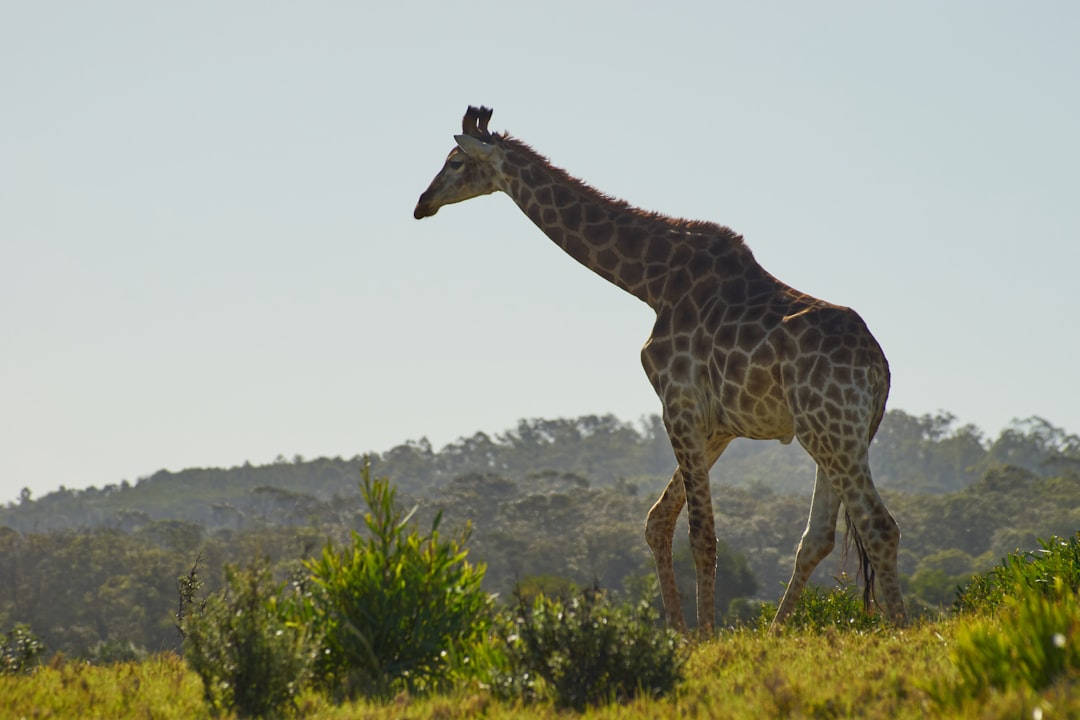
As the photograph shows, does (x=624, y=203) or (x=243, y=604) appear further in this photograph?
(x=624, y=203)

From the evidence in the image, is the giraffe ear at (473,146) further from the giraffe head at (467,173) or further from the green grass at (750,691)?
the green grass at (750,691)

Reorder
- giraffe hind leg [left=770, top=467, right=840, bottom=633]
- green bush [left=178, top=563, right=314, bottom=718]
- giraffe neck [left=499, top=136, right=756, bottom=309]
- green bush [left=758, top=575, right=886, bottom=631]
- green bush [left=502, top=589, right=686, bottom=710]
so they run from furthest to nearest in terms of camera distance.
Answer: giraffe neck [left=499, top=136, right=756, bottom=309]
green bush [left=758, top=575, right=886, bottom=631]
giraffe hind leg [left=770, top=467, right=840, bottom=633]
green bush [left=178, top=563, right=314, bottom=718]
green bush [left=502, top=589, right=686, bottom=710]

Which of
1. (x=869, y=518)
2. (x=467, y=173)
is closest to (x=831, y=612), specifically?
(x=869, y=518)

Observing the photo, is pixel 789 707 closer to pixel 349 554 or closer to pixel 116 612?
pixel 349 554

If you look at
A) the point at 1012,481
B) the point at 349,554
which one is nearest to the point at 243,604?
the point at 349,554

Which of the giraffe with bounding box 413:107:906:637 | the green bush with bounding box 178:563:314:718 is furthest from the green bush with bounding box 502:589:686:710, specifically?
the giraffe with bounding box 413:107:906:637

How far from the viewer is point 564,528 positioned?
110188mm

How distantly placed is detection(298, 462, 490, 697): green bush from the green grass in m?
0.39

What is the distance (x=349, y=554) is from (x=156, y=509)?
17716cm

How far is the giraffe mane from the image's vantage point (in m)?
14.2

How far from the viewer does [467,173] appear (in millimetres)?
15336

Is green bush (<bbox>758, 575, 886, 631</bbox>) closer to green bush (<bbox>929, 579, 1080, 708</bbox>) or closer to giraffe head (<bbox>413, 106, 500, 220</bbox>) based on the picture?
green bush (<bbox>929, 579, 1080, 708</bbox>)

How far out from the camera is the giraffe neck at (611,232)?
14.1 metres

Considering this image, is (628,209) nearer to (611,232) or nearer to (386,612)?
(611,232)
